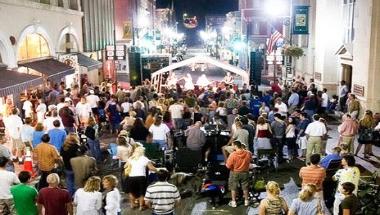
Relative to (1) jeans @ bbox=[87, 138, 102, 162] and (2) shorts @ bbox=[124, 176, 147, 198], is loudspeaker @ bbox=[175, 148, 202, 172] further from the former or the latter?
(1) jeans @ bbox=[87, 138, 102, 162]

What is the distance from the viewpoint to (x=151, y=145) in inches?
486

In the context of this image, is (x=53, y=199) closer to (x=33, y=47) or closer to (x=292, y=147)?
(x=292, y=147)

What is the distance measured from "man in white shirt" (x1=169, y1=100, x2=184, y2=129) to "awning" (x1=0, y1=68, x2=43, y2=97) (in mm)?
5424

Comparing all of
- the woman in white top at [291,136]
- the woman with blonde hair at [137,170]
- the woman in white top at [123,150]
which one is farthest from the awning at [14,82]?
the woman in white top at [291,136]

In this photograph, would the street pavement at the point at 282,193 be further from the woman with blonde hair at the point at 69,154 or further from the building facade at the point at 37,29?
the building facade at the point at 37,29

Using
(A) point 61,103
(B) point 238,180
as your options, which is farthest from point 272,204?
(A) point 61,103

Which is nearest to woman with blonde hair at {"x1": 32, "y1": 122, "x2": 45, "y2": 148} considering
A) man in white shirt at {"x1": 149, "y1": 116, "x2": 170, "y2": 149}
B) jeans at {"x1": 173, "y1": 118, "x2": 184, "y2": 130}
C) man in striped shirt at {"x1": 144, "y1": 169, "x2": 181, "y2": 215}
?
man in white shirt at {"x1": 149, "y1": 116, "x2": 170, "y2": 149}

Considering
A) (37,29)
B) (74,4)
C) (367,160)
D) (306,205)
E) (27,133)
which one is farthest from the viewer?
(74,4)

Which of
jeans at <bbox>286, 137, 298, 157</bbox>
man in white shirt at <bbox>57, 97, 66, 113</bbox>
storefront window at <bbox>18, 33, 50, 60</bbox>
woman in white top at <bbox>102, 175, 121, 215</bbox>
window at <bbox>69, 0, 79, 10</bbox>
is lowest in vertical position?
jeans at <bbox>286, 137, 298, 157</bbox>

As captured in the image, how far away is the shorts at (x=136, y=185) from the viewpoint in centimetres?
996

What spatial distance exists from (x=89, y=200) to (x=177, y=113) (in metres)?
9.12

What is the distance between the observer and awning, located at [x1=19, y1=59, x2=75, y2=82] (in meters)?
20.8

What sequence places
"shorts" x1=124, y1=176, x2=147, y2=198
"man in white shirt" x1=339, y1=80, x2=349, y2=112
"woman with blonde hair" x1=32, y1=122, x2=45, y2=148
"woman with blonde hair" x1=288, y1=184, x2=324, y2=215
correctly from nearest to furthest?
"woman with blonde hair" x1=288, y1=184, x2=324, y2=215, "shorts" x1=124, y1=176, x2=147, y2=198, "woman with blonde hair" x1=32, y1=122, x2=45, y2=148, "man in white shirt" x1=339, y1=80, x2=349, y2=112

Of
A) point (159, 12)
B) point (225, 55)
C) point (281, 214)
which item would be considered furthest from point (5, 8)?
point (159, 12)
